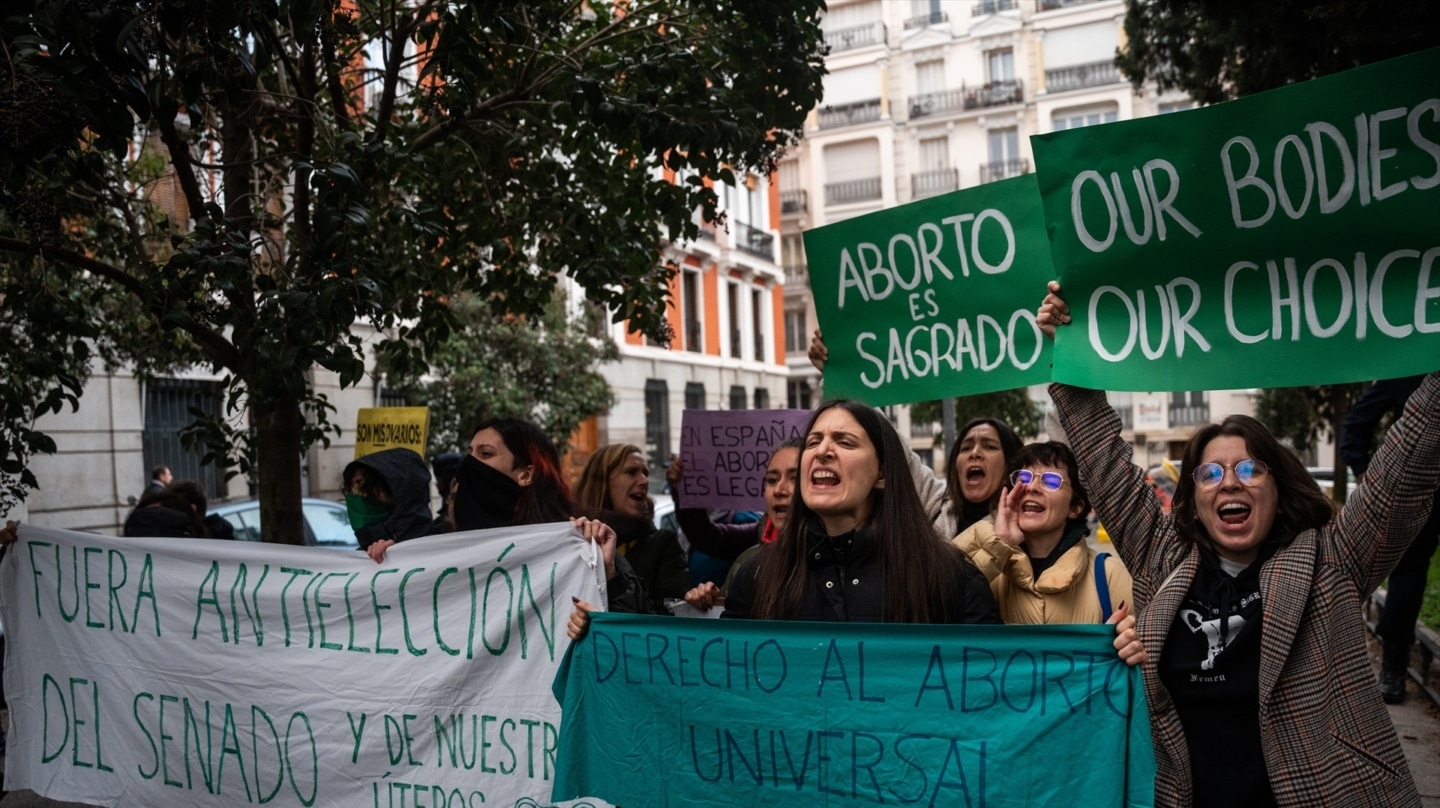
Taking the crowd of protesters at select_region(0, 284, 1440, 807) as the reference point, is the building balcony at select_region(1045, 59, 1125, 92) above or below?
above

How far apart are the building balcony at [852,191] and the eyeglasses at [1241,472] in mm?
46166

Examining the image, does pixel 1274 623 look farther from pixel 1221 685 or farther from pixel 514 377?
pixel 514 377

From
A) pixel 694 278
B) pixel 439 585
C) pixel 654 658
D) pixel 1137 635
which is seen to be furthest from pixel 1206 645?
pixel 694 278

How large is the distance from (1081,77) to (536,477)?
1755 inches

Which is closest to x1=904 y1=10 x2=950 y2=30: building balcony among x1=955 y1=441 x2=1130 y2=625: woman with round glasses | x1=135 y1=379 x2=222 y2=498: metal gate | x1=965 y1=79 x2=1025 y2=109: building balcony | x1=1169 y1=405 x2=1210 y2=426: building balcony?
x1=965 y1=79 x2=1025 y2=109: building balcony

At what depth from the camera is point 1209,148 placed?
320 centimetres

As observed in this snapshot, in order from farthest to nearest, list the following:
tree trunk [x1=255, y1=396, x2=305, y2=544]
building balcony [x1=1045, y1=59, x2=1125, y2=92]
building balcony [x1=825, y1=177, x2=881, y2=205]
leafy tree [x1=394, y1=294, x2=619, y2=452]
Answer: building balcony [x1=825, y1=177, x2=881, y2=205] → building balcony [x1=1045, y1=59, x2=1125, y2=92] → leafy tree [x1=394, y1=294, x2=619, y2=452] → tree trunk [x1=255, y1=396, x2=305, y2=544]

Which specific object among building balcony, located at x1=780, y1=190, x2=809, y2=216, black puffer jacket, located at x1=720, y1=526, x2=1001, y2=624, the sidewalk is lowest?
the sidewalk

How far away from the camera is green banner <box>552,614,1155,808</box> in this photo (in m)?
2.93

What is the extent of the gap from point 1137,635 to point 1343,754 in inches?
19.6

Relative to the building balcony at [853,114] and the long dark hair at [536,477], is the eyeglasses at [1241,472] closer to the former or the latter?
the long dark hair at [536,477]

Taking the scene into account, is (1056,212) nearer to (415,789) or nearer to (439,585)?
(439,585)

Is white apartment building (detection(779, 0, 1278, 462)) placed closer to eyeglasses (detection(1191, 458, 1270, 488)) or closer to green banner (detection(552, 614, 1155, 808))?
green banner (detection(552, 614, 1155, 808))

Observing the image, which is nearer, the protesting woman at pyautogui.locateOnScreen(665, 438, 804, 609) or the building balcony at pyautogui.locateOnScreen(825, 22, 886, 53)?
the protesting woman at pyautogui.locateOnScreen(665, 438, 804, 609)
